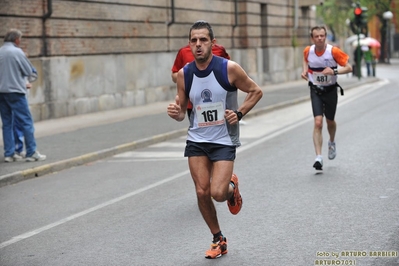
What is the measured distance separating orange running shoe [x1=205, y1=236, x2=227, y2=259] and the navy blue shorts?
0.63 m

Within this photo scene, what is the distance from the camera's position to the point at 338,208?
876 cm

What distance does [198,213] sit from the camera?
888 centimetres

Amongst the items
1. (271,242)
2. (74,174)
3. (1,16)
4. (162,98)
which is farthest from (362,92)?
(271,242)

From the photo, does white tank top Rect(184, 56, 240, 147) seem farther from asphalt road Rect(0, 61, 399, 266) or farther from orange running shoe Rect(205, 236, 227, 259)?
asphalt road Rect(0, 61, 399, 266)

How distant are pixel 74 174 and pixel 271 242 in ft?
18.8

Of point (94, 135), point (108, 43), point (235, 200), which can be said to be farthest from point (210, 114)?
point (108, 43)

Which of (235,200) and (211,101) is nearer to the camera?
(211,101)

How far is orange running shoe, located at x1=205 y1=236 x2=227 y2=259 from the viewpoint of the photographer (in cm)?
684

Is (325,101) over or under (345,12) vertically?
under

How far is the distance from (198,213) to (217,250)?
6.59 feet

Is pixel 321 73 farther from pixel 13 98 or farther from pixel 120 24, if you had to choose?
pixel 120 24

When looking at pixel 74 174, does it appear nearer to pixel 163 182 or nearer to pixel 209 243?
pixel 163 182

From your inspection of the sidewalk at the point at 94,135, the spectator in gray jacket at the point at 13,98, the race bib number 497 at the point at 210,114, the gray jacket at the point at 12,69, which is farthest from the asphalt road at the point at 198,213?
the gray jacket at the point at 12,69

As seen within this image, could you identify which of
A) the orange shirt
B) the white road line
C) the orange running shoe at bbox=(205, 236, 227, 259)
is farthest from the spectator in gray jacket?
the orange running shoe at bbox=(205, 236, 227, 259)
